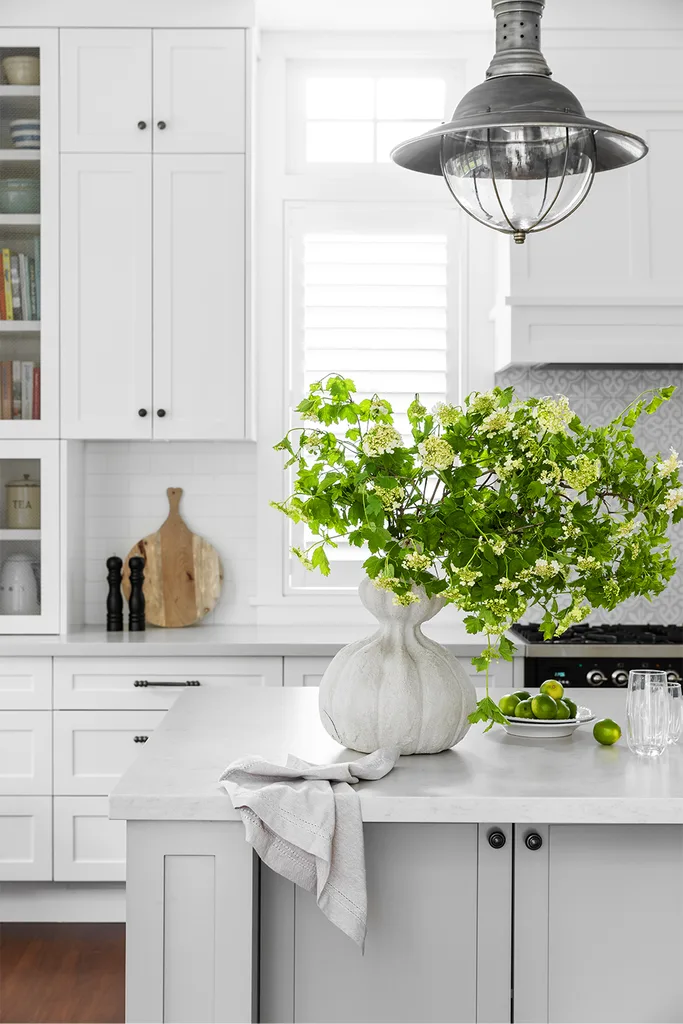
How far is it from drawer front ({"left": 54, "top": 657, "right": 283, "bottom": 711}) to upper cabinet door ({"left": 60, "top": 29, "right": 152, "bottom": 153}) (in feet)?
6.01

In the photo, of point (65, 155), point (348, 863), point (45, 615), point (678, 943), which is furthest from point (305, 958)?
point (65, 155)

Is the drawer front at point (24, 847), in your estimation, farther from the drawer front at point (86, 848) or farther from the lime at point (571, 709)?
the lime at point (571, 709)

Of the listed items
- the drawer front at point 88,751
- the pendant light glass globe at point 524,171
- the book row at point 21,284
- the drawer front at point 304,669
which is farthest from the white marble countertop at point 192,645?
the pendant light glass globe at point 524,171

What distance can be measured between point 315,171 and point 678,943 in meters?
3.23

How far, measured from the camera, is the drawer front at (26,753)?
11.5ft

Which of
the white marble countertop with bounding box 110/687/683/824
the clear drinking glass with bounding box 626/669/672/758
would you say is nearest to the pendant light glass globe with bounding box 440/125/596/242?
the clear drinking glass with bounding box 626/669/672/758

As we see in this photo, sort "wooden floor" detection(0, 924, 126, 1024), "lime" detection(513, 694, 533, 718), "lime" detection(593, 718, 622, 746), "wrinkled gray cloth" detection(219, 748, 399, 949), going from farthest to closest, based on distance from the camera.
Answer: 1. "wooden floor" detection(0, 924, 126, 1024)
2. "lime" detection(513, 694, 533, 718)
3. "lime" detection(593, 718, 622, 746)
4. "wrinkled gray cloth" detection(219, 748, 399, 949)

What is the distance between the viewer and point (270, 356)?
415cm

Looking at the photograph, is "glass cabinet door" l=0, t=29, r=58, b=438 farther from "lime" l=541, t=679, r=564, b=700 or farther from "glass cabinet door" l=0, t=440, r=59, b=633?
"lime" l=541, t=679, r=564, b=700

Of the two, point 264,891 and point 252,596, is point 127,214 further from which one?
point 264,891

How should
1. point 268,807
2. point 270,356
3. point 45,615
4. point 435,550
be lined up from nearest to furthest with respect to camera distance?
point 268,807, point 435,550, point 45,615, point 270,356

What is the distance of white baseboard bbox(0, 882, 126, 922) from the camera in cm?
363

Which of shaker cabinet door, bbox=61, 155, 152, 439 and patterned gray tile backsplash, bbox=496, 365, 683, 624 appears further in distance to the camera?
patterned gray tile backsplash, bbox=496, 365, 683, 624

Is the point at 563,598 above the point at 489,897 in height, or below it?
above
